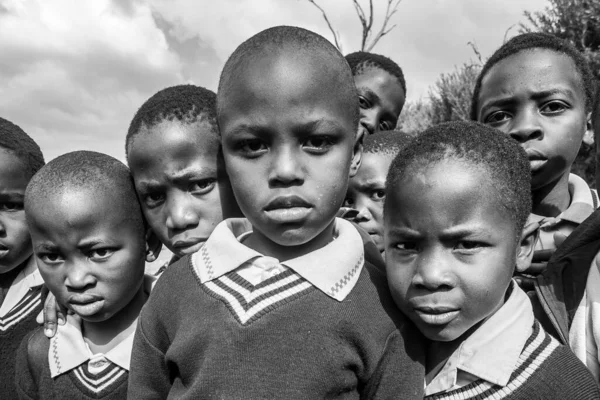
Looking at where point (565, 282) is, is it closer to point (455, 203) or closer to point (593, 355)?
point (593, 355)

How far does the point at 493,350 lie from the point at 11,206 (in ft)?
7.42

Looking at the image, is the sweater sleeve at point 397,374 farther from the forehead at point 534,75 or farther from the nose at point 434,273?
the forehead at point 534,75

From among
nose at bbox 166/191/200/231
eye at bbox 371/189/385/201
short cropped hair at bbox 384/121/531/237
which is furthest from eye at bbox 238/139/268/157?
eye at bbox 371/189/385/201

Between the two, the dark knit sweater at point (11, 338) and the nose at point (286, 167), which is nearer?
the nose at point (286, 167)

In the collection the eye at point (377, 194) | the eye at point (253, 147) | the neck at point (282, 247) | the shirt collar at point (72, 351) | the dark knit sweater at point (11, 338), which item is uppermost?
the eye at point (253, 147)

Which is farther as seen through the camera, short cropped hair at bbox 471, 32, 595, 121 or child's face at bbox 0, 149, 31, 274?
child's face at bbox 0, 149, 31, 274

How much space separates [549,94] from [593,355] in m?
1.07

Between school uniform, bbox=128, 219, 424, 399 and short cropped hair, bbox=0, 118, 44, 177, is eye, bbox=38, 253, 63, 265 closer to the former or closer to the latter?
school uniform, bbox=128, 219, 424, 399

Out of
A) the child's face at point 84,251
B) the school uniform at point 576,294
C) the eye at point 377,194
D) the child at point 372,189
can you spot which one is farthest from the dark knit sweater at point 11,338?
the school uniform at point 576,294

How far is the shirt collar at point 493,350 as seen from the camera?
64.1 inches

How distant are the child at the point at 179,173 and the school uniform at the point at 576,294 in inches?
49.6

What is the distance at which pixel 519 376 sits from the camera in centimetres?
162

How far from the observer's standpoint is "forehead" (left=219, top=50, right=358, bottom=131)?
1673 mm

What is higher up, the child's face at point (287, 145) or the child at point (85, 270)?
the child's face at point (287, 145)
